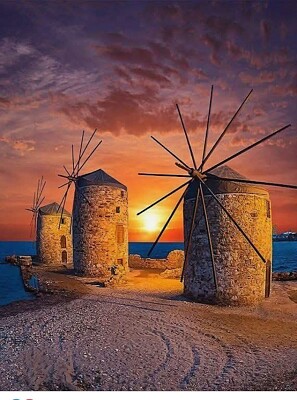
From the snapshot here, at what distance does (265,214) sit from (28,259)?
1593cm

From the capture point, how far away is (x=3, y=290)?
46.4ft

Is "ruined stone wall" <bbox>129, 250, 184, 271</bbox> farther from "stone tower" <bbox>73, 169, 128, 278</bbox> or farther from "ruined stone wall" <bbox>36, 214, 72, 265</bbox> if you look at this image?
"ruined stone wall" <bbox>36, 214, 72, 265</bbox>

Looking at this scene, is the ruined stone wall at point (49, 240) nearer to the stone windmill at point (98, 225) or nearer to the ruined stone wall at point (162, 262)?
the ruined stone wall at point (162, 262)

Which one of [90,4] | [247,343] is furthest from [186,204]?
[90,4]

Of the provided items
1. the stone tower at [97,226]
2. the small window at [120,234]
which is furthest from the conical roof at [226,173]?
the small window at [120,234]

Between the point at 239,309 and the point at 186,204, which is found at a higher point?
the point at 186,204

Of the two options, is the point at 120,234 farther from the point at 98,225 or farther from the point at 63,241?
the point at 63,241

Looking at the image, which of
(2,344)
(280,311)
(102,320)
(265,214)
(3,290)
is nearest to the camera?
(2,344)

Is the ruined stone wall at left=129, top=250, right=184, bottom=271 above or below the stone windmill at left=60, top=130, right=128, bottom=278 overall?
below

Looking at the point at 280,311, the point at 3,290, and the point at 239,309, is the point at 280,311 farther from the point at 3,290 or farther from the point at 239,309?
the point at 3,290

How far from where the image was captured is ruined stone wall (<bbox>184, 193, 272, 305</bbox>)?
28.6 ft

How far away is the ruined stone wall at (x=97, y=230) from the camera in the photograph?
1442 cm

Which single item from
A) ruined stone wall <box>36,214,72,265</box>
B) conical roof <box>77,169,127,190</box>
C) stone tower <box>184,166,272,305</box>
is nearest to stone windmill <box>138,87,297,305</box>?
stone tower <box>184,166,272,305</box>
